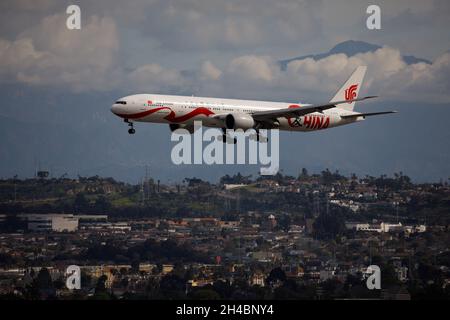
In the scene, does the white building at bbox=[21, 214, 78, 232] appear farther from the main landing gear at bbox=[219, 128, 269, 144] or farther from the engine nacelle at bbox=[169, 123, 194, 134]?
the engine nacelle at bbox=[169, 123, 194, 134]

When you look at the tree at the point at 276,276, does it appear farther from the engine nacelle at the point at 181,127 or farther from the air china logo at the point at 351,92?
the engine nacelle at the point at 181,127

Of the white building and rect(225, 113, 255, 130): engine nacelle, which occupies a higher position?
rect(225, 113, 255, 130): engine nacelle

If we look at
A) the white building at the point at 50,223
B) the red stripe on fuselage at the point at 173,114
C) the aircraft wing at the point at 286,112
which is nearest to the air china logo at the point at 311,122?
the aircraft wing at the point at 286,112

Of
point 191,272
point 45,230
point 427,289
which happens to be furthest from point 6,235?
point 427,289

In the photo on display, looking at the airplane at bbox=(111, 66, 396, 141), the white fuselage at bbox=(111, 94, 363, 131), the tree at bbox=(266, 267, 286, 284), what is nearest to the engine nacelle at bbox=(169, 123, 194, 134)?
the airplane at bbox=(111, 66, 396, 141)

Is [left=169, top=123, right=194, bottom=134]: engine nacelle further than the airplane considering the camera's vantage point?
Yes

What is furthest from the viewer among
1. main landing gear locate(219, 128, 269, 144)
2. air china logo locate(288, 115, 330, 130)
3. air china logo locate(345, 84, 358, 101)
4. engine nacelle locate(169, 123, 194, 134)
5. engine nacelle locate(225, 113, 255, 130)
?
air china logo locate(345, 84, 358, 101)

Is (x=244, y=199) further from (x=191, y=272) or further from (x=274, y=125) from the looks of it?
(x=274, y=125)
